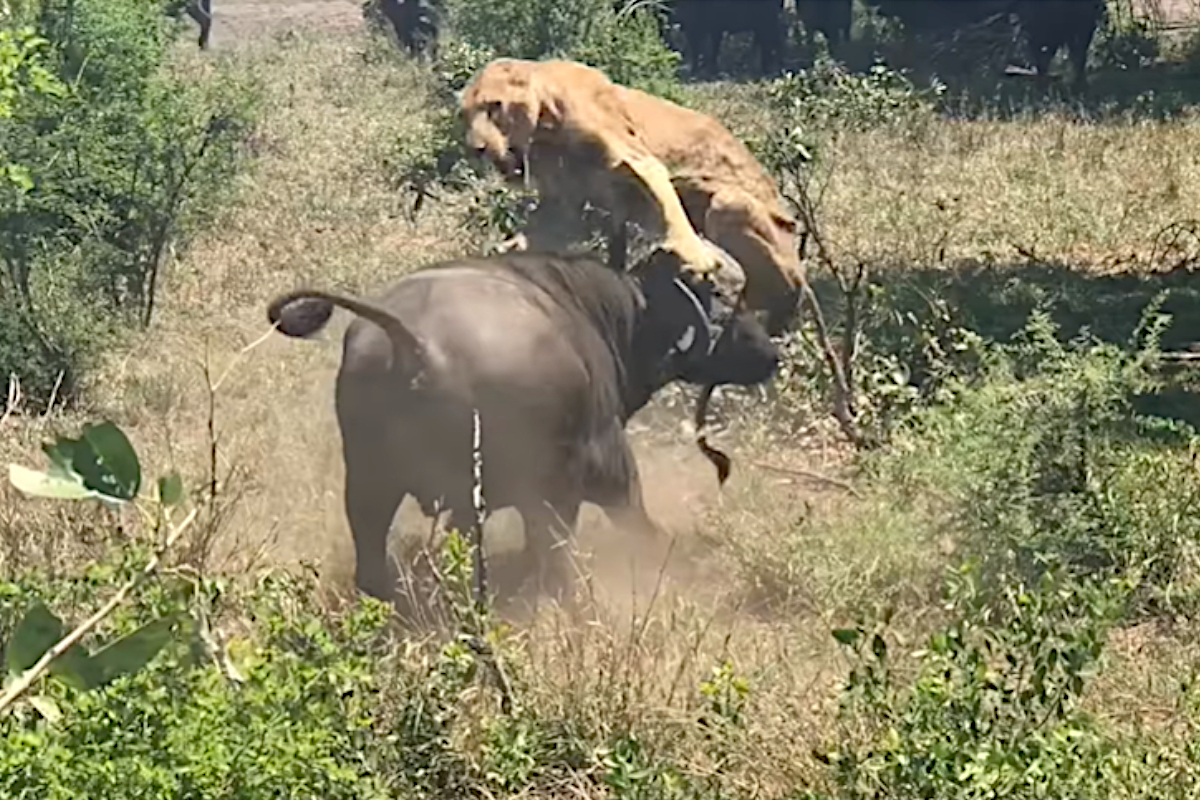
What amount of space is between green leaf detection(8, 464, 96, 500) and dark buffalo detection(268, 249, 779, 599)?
140 inches

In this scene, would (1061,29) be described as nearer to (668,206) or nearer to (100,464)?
(668,206)

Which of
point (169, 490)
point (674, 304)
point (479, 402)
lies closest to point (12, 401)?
point (479, 402)

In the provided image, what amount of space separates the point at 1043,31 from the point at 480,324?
19.8 m

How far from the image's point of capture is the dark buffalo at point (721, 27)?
98.7ft

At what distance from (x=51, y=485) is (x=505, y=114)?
598cm

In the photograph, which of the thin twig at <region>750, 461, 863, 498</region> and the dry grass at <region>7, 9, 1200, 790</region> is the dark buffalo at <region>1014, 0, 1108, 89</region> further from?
the thin twig at <region>750, 461, 863, 498</region>

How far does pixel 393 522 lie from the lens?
20.7 feet

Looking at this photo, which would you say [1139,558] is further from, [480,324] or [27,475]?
[27,475]

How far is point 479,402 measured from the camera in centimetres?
596

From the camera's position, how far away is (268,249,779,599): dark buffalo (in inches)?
234

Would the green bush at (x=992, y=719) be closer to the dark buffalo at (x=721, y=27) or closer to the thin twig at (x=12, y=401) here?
the thin twig at (x=12, y=401)

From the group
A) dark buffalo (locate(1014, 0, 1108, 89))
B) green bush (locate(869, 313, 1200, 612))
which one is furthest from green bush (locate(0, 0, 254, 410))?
dark buffalo (locate(1014, 0, 1108, 89))

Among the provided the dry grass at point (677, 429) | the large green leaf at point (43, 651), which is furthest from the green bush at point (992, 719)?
the large green leaf at point (43, 651)

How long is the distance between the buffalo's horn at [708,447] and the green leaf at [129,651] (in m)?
5.28
